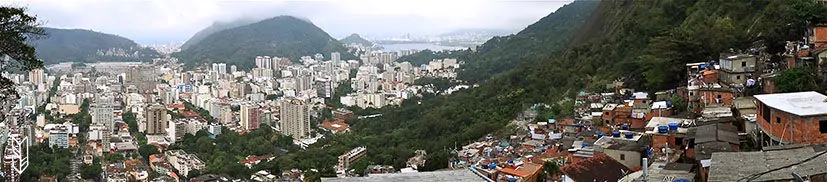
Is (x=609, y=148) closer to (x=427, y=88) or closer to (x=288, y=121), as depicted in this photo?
(x=288, y=121)

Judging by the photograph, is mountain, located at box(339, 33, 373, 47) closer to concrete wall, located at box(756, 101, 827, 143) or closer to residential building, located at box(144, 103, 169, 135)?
residential building, located at box(144, 103, 169, 135)

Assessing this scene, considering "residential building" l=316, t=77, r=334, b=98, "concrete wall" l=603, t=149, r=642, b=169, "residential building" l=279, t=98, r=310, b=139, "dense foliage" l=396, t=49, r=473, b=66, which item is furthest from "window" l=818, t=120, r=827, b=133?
"dense foliage" l=396, t=49, r=473, b=66

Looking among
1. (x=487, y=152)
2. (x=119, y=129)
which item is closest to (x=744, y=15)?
(x=487, y=152)

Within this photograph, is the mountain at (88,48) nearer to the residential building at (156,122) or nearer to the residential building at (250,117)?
the residential building at (156,122)

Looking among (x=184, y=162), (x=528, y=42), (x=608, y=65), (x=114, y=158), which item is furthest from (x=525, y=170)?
(x=528, y=42)

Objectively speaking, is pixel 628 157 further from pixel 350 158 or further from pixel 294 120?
pixel 294 120

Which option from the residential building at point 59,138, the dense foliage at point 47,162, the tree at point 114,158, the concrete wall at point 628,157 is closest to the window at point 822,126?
the concrete wall at point 628,157
